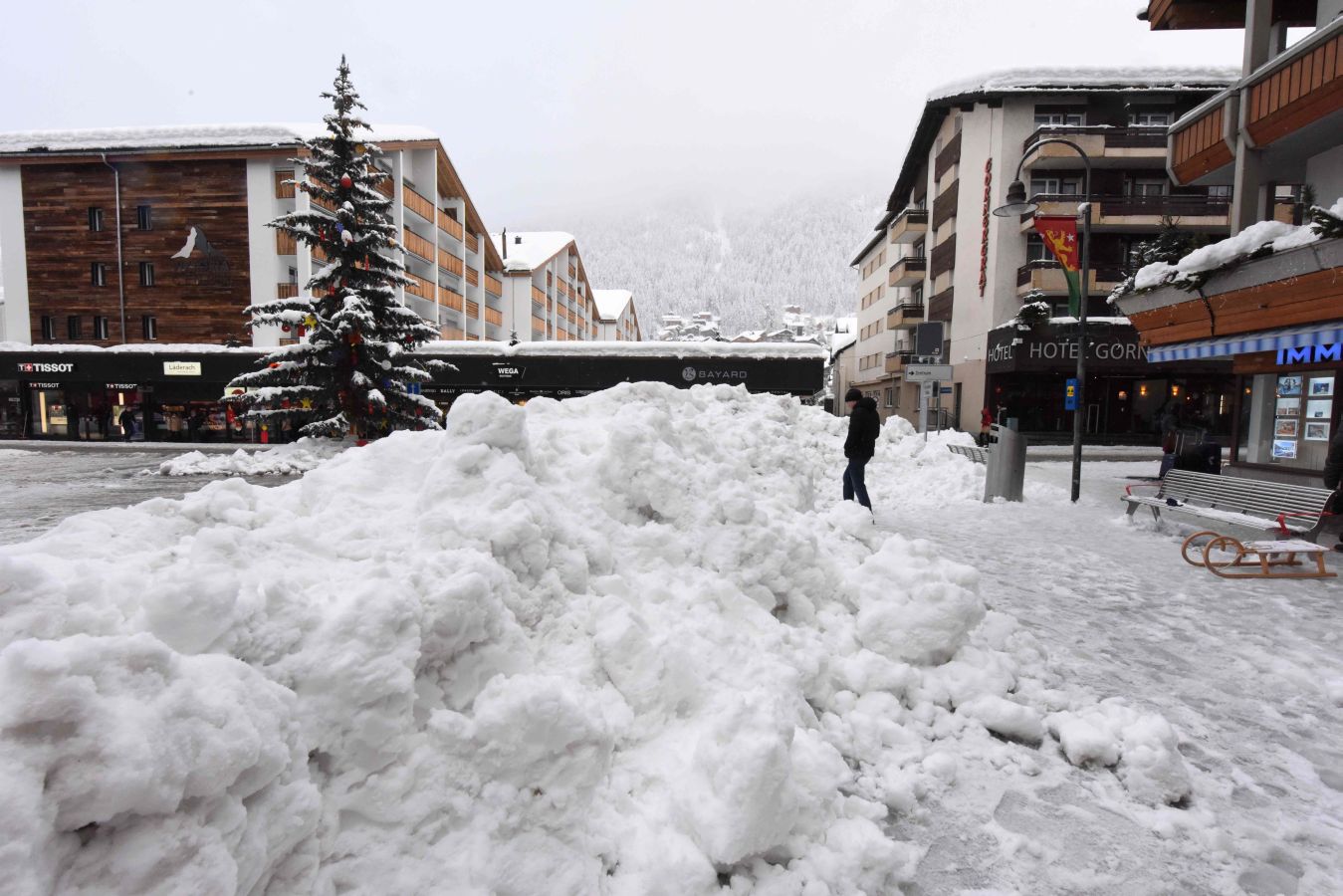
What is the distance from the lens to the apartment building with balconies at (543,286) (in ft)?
162

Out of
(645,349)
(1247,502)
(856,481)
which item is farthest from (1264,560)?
(645,349)

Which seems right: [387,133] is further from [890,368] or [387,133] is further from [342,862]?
[342,862]

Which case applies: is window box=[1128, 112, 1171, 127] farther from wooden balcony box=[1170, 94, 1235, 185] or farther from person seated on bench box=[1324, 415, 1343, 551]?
person seated on bench box=[1324, 415, 1343, 551]

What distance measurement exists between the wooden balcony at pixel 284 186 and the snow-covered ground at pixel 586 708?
99.5 ft

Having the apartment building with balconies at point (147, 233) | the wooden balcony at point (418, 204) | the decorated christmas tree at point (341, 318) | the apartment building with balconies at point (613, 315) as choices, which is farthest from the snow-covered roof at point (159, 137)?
the apartment building with balconies at point (613, 315)

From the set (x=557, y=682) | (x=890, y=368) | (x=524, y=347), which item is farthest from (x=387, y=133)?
(x=557, y=682)

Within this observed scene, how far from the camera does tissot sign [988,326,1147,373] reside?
28.4m

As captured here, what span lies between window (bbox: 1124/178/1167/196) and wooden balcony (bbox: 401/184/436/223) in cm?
3443

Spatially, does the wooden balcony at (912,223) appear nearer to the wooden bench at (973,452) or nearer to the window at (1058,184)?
the window at (1058,184)

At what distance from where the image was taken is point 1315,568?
25.3ft

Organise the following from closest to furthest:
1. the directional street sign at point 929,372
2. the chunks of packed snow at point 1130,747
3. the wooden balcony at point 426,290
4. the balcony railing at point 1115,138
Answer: the chunks of packed snow at point 1130,747 < the directional street sign at point 929,372 < the balcony railing at point 1115,138 < the wooden balcony at point 426,290

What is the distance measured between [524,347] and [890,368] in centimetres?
2711

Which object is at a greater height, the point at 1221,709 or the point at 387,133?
the point at 387,133

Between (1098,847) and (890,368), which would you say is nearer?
(1098,847)
